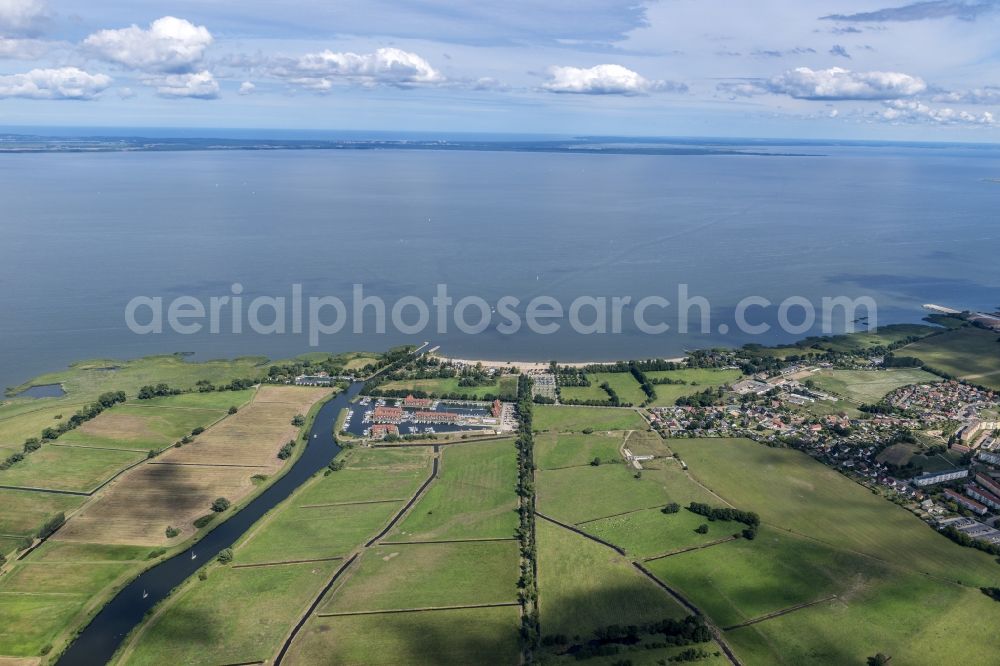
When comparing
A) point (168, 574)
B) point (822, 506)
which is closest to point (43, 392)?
point (168, 574)

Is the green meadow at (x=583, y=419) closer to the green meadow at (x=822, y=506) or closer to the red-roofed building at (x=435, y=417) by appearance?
the green meadow at (x=822, y=506)

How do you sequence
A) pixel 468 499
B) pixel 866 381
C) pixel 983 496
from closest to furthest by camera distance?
pixel 983 496 < pixel 468 499 < pixel 866 381

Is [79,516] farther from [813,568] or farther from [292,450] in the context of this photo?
[813,568]

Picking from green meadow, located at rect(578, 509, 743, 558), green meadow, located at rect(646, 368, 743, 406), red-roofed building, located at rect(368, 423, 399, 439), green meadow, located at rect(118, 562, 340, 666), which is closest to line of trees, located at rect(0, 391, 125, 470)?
green meadow, located at rect(118, 562, 340, 666)

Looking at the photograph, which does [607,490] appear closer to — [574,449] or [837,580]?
[574,449]

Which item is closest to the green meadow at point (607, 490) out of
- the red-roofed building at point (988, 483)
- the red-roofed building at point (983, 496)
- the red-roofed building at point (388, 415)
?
the red-roofed building at point (388, 415)

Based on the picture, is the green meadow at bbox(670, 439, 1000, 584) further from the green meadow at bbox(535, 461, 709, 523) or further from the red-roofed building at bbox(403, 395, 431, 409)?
the red-roofed building at bbox(403, 395, 431, 409)

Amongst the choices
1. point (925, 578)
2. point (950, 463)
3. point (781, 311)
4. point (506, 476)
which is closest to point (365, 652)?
point (506, 476)
